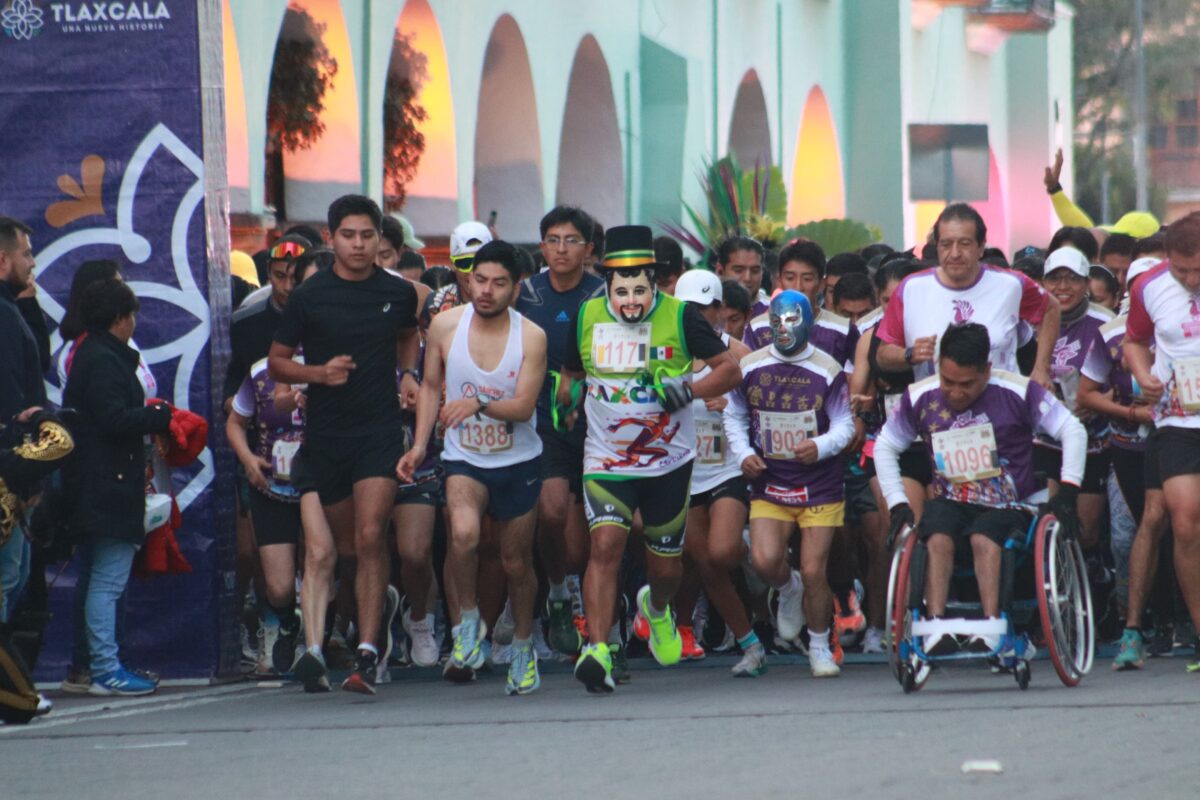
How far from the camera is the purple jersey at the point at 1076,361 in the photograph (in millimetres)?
12031

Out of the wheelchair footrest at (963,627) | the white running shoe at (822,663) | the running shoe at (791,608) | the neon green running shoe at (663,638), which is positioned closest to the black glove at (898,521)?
the wheelchair footrest at (963,627)

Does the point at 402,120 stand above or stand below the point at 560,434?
above

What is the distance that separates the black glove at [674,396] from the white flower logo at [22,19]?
11.6 ft

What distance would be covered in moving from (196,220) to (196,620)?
191cm

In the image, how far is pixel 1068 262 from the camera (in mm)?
12312

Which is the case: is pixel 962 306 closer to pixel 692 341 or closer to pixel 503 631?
pixel 692 341

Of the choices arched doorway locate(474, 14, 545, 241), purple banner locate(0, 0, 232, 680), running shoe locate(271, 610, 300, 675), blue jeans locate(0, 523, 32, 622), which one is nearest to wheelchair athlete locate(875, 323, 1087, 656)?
running shoe locate(271, 610, 300, 675)

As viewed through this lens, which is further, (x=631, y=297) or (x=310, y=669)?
(x=631, y=297)

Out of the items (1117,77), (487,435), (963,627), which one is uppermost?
(1117,77)

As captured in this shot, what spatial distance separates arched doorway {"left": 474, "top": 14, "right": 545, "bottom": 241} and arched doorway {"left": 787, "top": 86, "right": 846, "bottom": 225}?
14.3 metres

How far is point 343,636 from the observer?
39.3 feet

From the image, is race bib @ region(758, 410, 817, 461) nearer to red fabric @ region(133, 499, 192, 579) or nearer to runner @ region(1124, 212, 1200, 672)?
runner @ region(1124, 212, 1200, 672)

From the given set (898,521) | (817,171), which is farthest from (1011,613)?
(817,171)

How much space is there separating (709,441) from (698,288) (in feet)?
2.72
